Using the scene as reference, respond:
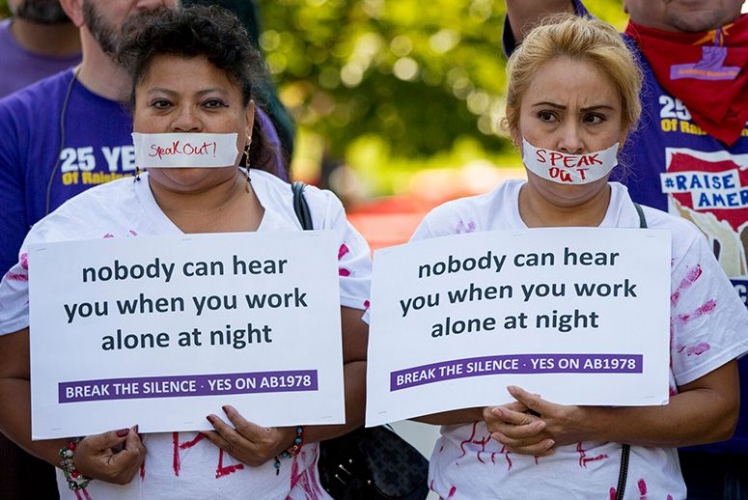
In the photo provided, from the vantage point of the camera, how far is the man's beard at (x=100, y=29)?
393 cm

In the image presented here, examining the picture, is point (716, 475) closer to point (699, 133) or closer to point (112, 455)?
point (699, 133)

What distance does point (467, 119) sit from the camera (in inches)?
418

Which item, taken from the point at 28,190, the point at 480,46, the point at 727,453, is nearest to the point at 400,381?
the point at 727,453

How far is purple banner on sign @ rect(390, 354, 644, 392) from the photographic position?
10.1 ft

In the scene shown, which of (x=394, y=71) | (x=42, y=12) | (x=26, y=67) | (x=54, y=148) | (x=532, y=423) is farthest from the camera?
(x=394, y=71)

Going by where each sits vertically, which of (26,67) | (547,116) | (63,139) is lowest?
(547,116)

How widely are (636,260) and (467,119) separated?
298 inches

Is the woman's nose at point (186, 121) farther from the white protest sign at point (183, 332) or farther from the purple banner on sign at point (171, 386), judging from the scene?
the purple banner on sign at point (171, 386)

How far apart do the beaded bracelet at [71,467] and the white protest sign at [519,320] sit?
30.6 inches

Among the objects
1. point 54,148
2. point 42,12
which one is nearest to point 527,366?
point 54,148

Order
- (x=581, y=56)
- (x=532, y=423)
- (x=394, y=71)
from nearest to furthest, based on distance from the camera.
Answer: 1. (x=532, y=423)
2. (x=581, y=56)
3. (x=394, y=71)

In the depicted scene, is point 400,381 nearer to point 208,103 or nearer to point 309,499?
point 309,499

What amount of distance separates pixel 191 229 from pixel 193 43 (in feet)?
1.69

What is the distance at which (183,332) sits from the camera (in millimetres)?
3199
